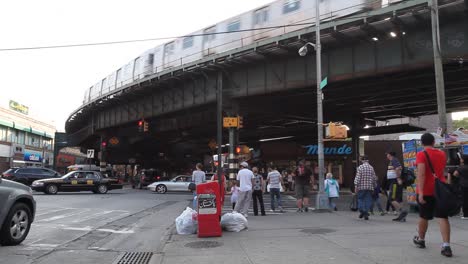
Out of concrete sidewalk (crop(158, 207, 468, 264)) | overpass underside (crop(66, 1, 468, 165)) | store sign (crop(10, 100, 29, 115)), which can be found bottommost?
concrete sidewalk (crop(158, 207, 468, 264))

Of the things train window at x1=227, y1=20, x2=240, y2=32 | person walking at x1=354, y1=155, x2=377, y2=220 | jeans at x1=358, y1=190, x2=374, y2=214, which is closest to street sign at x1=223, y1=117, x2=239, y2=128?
train window at x1=227, y1=20, x2=240, y2=32

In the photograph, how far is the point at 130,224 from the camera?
11969 mm

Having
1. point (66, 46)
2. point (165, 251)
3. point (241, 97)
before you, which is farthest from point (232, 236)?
point (241, 97)

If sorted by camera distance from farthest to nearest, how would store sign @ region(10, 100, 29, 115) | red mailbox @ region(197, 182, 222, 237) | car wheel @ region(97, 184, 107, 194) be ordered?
1. store sign @ region(10, 100, 29, 115)
2. car wheel @ region(97, 184, 107, 194)
3. red mailbox @ region(197, 182, 222, 237)

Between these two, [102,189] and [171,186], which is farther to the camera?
[171,186]

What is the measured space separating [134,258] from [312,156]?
127 ft

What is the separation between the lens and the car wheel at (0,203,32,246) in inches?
302

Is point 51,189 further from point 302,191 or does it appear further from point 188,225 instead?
point 188,225

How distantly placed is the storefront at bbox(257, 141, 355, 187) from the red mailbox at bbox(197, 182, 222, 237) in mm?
33548

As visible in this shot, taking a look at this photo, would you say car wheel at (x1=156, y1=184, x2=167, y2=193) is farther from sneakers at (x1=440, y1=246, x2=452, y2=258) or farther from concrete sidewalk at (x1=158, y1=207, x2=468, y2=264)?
sneakers at (x1=440, y1=246, x2=452, y2=258)

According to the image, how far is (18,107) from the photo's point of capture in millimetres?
66812

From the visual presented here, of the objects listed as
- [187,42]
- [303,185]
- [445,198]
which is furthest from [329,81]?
[445,198]

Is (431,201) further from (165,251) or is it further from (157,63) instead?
(157,63)

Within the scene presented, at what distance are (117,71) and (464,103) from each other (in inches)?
1215
